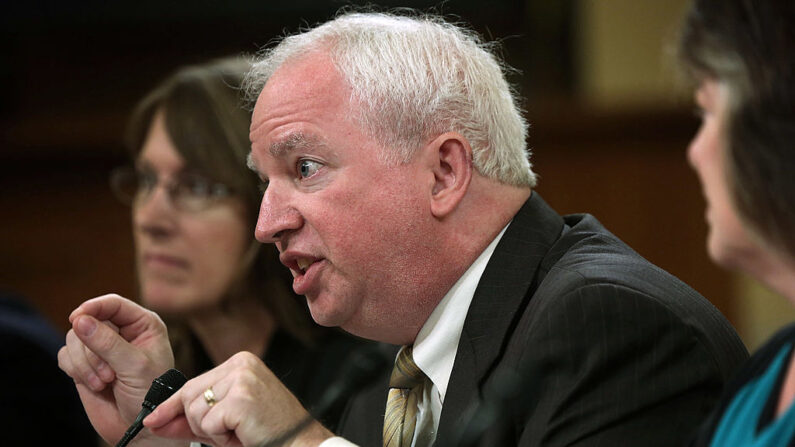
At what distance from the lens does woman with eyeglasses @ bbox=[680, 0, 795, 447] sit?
3.92ft

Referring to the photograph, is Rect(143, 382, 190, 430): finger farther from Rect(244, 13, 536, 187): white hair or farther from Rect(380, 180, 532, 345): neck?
Rect(244, 13, 536, 187): white hair

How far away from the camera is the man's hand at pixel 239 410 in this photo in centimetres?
164

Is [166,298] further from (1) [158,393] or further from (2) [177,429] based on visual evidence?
(2) [177,429]

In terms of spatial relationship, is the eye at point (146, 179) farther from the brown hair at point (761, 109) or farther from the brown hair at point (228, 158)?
the brown hair at point (761, 109)

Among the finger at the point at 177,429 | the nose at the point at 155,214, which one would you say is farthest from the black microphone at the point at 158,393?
the nose at the point at 155,214

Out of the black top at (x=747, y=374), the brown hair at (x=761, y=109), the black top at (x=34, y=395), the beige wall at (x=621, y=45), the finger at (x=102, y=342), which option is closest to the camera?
the brown hair at (x=761, y=109)

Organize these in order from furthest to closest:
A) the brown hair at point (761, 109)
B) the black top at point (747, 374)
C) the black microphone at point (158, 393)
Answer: the black microphone at point (158, 393) → the black top at point (747, 374) → the brown hair at point (761, 109)

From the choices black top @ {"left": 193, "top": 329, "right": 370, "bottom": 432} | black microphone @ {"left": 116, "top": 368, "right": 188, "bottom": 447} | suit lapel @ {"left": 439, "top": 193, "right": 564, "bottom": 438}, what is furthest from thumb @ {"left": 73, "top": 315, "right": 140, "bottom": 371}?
suit lapel @ {"left": 439, "top": 193, "right": 564, "bottom": 438}

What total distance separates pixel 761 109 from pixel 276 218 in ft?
3.32

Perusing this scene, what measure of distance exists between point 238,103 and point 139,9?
2.87 meters

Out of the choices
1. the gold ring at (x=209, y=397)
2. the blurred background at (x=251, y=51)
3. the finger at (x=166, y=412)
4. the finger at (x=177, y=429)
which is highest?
the gold ring at (x=209, y=397)

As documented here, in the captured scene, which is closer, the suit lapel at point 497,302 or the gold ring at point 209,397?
the gold ring at point 209,397

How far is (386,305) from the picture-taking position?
1.96 meters

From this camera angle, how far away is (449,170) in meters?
1.97
